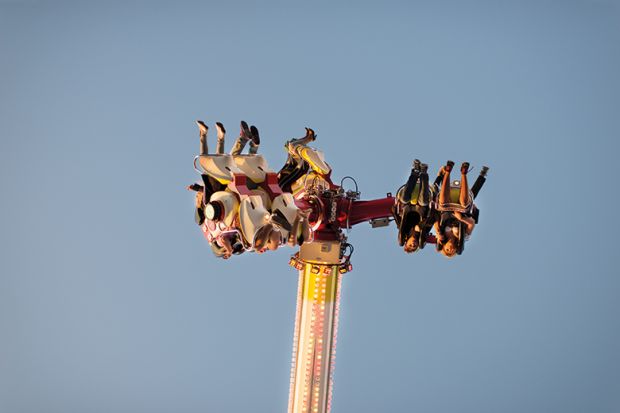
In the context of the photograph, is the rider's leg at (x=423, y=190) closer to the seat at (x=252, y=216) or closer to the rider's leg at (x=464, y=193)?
the rider's leg at (x=464, y=193)

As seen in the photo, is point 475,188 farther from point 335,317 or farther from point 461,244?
point 335,317

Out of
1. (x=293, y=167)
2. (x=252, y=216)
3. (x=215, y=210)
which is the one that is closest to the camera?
(x=252, y=216)

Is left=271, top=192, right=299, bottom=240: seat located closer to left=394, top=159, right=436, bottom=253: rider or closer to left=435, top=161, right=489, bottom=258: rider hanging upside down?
left=394, top=159, right=436, bottom=253: rider

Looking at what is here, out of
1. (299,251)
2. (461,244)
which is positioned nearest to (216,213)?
(299,251)

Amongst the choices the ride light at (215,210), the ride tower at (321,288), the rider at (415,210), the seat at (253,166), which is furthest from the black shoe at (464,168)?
the ride light at (215,210)

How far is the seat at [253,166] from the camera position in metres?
6.34

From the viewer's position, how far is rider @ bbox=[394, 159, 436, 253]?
6.55m

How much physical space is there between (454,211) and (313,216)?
93cm

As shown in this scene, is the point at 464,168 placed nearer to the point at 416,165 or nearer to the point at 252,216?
the point at 416,165

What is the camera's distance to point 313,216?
22.1ft

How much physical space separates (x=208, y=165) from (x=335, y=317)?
4.40 feet

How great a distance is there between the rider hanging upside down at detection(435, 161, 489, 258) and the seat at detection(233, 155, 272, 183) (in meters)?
1.14

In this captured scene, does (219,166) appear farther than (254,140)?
No

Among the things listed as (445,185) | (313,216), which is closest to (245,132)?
(313,216)
